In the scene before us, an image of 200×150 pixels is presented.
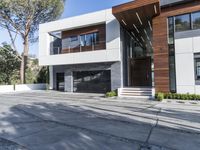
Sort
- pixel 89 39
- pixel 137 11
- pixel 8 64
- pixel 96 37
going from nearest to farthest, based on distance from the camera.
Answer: pixel 137 11, pixel 96 37, pixel 89 39, pixel 8 64

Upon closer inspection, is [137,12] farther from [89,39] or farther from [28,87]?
[28,87]

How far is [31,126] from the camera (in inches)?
271

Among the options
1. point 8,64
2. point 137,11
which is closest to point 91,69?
point 137,11

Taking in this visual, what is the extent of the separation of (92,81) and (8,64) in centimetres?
1773

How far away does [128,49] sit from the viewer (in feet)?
66.0

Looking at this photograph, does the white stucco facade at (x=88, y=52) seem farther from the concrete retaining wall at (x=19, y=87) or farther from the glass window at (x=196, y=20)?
the concrete retaining wall at (x=19, y=87)

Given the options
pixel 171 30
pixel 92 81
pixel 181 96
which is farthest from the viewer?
pixel 92 81

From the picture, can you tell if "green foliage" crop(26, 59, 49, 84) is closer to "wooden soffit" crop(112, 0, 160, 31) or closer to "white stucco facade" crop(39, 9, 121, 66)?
"white stucco facade" crop(39, 9, 121, 66)

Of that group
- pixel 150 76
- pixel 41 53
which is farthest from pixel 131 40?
pixel 41 53

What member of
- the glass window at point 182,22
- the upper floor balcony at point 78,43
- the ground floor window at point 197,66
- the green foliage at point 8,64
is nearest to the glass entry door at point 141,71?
the upper floor balcony at point 78,43

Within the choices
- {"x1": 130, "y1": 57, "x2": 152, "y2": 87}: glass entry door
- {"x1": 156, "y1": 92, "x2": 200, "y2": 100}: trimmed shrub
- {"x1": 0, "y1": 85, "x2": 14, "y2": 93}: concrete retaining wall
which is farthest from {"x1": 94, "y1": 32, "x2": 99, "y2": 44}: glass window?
{"x1": 0, "y1": 85, "x2": 14, "y2": 93}: concrete retaining wall

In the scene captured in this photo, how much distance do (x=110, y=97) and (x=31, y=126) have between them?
31.0 feet

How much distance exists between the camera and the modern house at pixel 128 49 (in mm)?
13898

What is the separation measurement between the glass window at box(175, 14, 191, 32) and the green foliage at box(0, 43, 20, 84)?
2385 centimetres
